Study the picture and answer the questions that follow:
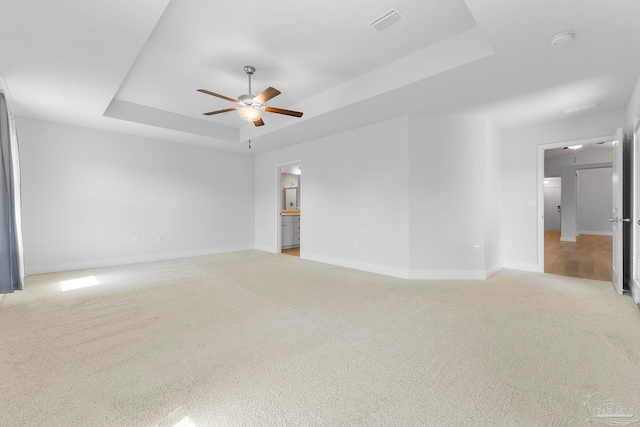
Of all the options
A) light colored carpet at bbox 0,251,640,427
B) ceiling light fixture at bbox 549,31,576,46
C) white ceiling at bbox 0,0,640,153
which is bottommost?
light colored carpet at bbox 0,251,640,427

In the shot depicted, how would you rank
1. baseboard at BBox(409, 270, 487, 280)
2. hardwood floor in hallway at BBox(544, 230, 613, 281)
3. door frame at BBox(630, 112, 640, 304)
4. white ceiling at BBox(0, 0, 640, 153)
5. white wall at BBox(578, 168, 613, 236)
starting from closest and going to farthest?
white ceiling at BBox(0, 0, 640, 153) → door frame at BBox(630, 112, 640, 304) → baseboard at BBox(409, 270, 487, 280) → hardwood floor in hallway at BBox(544, 230, 613, 281) → white wall at BBox(578, 168, 613, 236)

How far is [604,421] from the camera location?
56.3 inches

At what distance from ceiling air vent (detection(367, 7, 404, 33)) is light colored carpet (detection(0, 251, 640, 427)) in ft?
8.86

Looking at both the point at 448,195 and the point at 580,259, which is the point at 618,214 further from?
the point at 580,259

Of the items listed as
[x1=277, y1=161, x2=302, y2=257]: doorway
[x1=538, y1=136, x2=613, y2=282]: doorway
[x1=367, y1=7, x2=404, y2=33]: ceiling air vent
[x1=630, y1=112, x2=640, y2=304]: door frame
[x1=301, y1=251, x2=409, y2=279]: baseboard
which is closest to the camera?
[x1=367, y1=7, x2=404, y2=33]: ceiling air vent

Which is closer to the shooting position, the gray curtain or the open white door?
the gray curtain

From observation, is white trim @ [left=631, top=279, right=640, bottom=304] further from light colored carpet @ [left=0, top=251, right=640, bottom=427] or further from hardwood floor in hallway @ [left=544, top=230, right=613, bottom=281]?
hardwood floor in hallway @ [left=544, top=230, right=613, bottom=281]

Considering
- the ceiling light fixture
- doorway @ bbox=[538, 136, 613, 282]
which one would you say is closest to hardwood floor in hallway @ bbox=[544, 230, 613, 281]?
doorway @ bbox=[538, 136, 613, 282]

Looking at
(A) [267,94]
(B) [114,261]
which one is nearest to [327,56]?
(A) [267,94]

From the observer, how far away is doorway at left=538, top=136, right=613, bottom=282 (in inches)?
244

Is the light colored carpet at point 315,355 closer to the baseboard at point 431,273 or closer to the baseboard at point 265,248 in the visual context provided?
the baseboard at point 431,273

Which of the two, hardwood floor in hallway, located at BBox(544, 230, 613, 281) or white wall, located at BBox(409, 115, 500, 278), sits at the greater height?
white wall, located at BBox(409, 115, 500, 278)

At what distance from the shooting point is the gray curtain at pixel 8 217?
3211mm

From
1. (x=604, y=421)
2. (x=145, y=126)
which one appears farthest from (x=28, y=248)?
(x=604, y=421)
